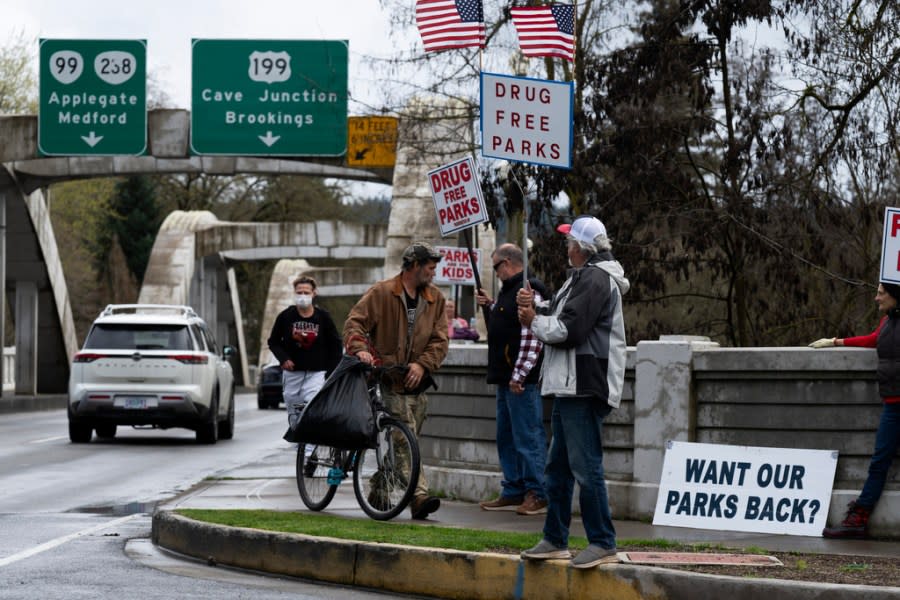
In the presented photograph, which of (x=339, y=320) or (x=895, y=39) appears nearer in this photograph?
(x=895, y=39)

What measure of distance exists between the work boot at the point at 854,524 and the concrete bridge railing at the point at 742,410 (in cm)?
13

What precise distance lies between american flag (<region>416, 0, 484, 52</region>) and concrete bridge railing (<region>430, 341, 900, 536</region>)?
9.62 metres

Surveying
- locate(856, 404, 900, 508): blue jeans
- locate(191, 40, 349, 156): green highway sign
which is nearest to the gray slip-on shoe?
locate(856, 404, 900, 508): blue jeans

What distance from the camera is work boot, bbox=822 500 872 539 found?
10445mm

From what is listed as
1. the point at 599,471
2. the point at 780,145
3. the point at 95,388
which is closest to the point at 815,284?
the point at 780,145

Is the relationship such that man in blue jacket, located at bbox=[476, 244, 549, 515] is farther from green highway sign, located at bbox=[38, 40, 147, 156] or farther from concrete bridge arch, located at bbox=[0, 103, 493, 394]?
green highway sign, located at bbox=[38, 40, 147, 156]

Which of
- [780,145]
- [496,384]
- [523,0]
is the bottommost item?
[496,384]

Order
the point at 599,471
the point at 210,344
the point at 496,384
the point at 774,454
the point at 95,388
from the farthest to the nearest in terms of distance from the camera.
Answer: the point at 210,344
the point at 95,388
the point at 496,384
the point at 774,454
the point at 599,471

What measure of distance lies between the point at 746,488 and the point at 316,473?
3179 mm

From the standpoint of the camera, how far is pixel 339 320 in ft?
327

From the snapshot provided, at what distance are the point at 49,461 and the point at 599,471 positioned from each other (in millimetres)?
11529

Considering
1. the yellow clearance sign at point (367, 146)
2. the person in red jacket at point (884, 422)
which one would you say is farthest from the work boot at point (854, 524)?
the yellow clearance sign at point (367, 146)

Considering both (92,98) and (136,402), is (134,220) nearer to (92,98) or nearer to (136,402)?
(92,98)

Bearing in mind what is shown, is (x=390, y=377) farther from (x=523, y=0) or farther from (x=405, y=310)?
(x=523, y=0)
